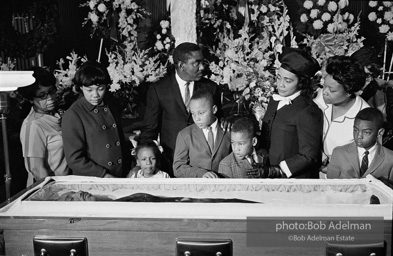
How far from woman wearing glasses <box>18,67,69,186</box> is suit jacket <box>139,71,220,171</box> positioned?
528mm

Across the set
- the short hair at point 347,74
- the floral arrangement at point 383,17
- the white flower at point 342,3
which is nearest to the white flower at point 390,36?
the floral arrangement at point 383,17

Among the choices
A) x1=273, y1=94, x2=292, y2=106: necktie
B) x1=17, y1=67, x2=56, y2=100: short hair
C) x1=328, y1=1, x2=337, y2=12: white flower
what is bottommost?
x1=273, y1=94, x2=292, y2=106: necktie

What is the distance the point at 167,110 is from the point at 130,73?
85 cm

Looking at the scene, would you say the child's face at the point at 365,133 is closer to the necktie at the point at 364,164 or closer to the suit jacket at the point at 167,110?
the necktie at the point at 364,164

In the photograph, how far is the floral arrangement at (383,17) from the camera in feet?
14.6

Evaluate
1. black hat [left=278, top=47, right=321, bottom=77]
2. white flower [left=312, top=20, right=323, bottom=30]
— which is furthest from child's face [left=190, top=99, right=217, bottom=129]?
white flower [left=312, top=20, right=323, bottom=30]

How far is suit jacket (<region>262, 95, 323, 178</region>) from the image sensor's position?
117 inches

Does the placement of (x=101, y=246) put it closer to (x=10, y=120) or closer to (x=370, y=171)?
(x=370, y=171)

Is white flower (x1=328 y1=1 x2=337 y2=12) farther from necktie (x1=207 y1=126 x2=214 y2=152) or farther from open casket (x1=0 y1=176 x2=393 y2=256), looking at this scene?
open casket (x1=0 y1=176 x2=393 y2=256)

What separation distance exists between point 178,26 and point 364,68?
153cm

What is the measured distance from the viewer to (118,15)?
4383 mm

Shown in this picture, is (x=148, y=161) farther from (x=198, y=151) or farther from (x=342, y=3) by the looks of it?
(x=342, y=3)

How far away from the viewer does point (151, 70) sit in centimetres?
418

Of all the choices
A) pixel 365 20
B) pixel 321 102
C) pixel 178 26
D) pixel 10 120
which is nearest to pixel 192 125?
pixel 321 102
